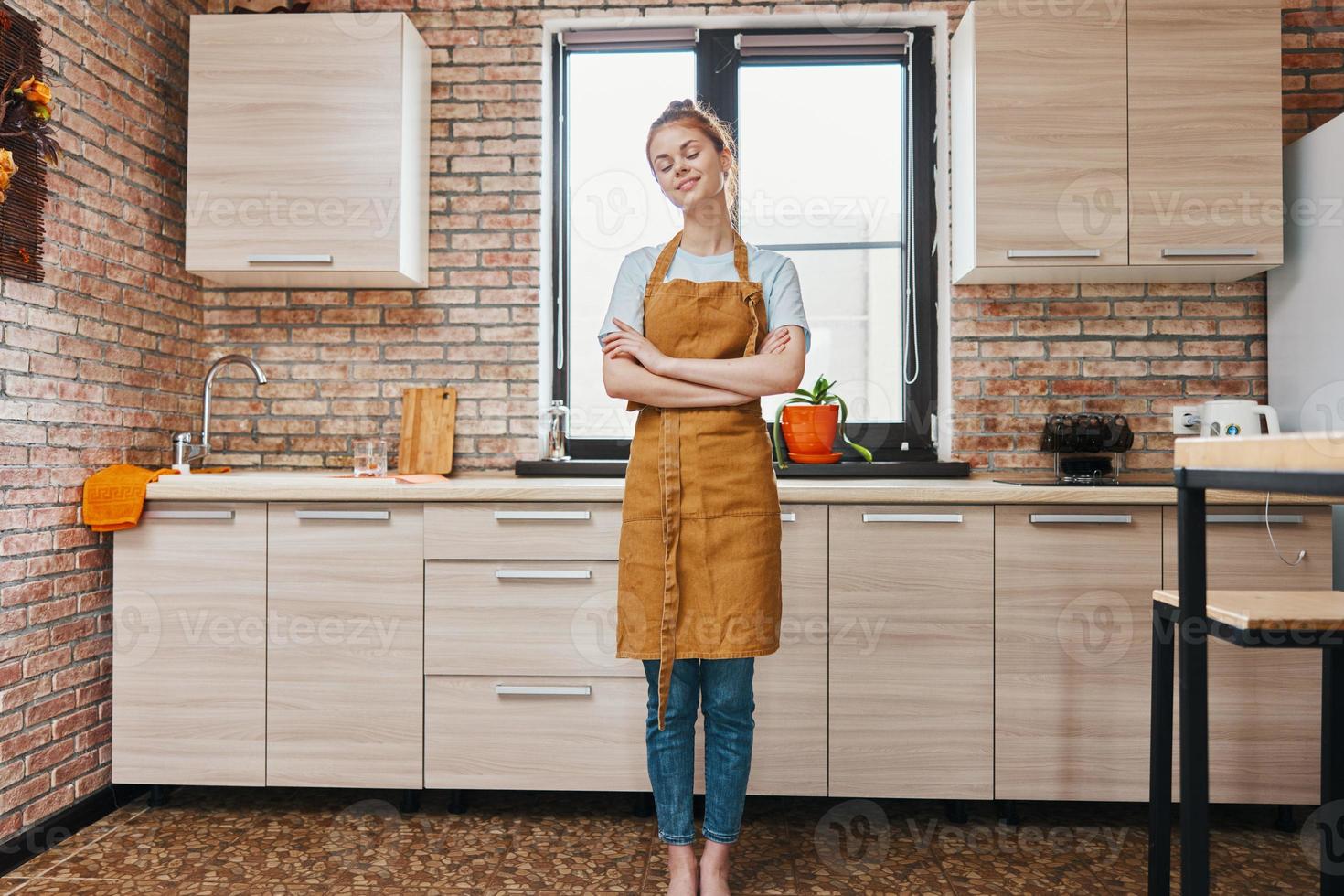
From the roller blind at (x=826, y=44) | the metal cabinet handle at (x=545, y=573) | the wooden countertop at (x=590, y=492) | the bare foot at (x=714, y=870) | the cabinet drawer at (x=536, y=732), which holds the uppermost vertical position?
the roller blind at (x=826, y=44)

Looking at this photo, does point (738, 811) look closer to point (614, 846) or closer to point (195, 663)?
point (614, 846)

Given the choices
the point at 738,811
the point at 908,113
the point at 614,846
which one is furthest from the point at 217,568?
the point at 908,113

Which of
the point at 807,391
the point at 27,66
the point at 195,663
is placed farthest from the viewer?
the point at 807,391

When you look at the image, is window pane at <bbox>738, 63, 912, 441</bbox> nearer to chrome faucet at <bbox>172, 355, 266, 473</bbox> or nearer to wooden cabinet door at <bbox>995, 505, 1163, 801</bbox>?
wooden cabinet door at <bbox>995, 505, 1163, 801</bbox>

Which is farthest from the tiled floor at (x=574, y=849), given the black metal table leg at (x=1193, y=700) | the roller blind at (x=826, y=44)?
the roller blind at (x=826, y=44)

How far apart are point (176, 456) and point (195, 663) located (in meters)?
0.71

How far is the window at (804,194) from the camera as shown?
10.2 feet

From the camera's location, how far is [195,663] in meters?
2.43

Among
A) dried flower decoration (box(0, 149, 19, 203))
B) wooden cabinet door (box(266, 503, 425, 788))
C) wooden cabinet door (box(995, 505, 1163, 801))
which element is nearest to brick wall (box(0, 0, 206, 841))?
dried flower decoration (box(0, 149, 19, 203))

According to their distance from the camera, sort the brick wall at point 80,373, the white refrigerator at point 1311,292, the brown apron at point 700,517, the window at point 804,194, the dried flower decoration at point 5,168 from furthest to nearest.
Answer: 1. the window at point 804,194
2. the white refrigerator at point 1311,292
3. the brick wall at point 80,373
4. the dried flower decoration at point 5,168
5. the brown apron at point 700,517

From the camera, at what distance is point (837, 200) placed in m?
3.16

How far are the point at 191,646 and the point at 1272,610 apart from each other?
8.21 ft

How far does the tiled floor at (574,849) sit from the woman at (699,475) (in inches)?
14.8

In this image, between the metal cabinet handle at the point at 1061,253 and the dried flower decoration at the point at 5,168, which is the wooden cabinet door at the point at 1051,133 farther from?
the dried flower decoration at the point at 5,168
